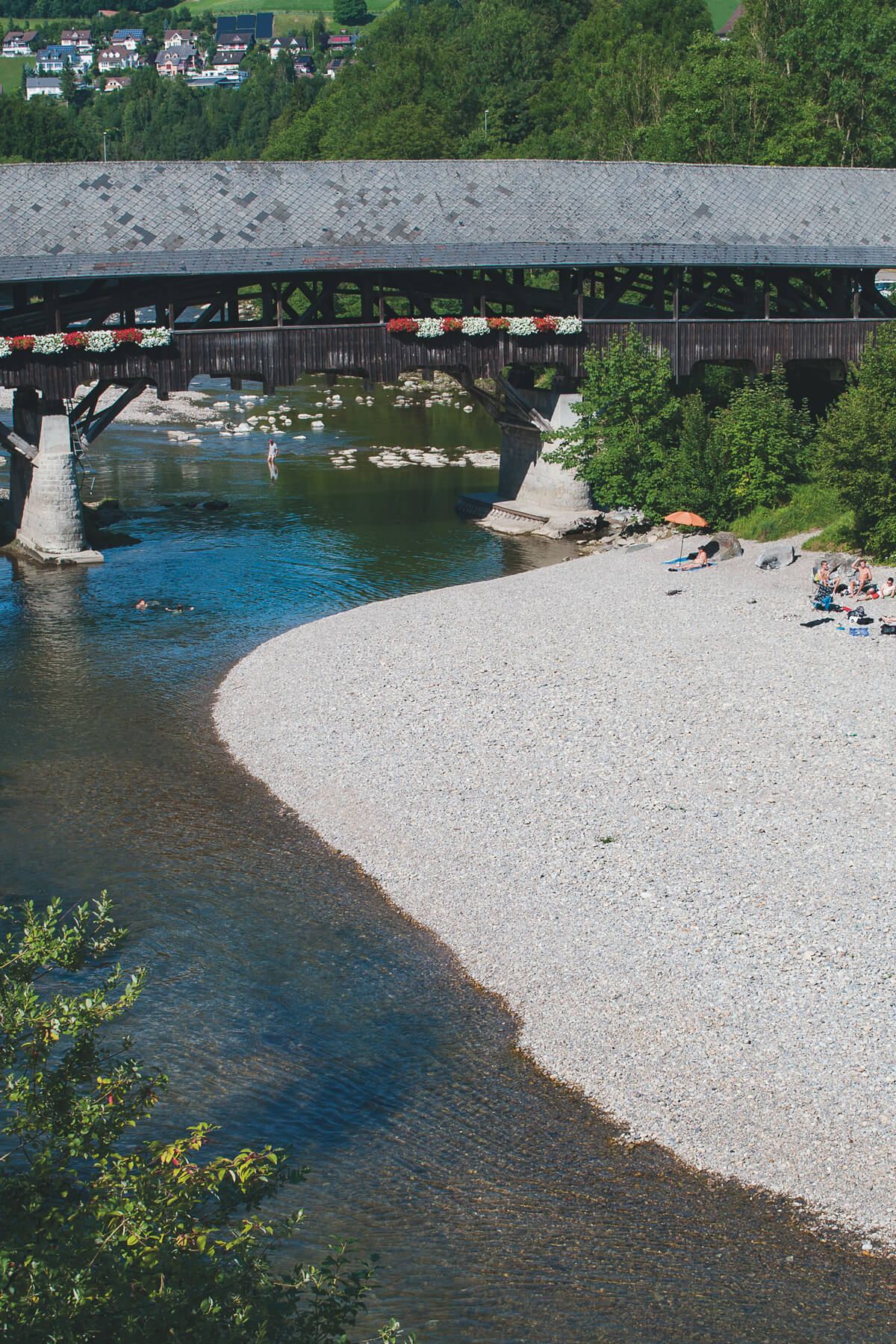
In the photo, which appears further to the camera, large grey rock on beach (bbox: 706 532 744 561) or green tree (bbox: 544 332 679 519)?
green tree (bbox: 544 332 679 519)

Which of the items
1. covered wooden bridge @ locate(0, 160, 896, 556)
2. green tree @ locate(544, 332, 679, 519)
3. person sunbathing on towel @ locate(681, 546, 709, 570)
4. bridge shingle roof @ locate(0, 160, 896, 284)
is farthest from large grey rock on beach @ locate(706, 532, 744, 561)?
bridge shingle roof @ locate(0, 160, 896, 284)

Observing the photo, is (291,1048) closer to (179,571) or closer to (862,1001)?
(862,1001)

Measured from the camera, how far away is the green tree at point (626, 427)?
104 ft

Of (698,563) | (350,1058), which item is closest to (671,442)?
(698,563)

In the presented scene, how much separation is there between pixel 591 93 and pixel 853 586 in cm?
4859

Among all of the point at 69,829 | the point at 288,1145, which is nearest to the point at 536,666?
the point at 69,829

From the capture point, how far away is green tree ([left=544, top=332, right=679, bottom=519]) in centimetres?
3173

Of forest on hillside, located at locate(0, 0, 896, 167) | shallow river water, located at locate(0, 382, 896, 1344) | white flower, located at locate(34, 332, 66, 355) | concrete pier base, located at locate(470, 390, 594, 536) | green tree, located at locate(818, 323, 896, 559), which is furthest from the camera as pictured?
forest on hillside, located at locate(0, 0, 896, 167)

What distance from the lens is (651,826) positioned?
609 inches

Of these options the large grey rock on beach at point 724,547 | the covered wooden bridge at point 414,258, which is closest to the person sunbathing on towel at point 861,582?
the large grey rock on beach at point 724,547

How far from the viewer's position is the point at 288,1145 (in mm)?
10742

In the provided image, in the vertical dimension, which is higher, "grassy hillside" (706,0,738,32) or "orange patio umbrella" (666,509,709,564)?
"grassy hillside" (706,0,738,32)

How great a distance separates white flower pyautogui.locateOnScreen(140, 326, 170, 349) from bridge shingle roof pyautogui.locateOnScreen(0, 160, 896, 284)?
1.51 metres

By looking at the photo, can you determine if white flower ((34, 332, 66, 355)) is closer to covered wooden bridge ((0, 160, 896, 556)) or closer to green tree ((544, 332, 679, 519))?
covered wooden bridge ((0, 160, 896, 556))
